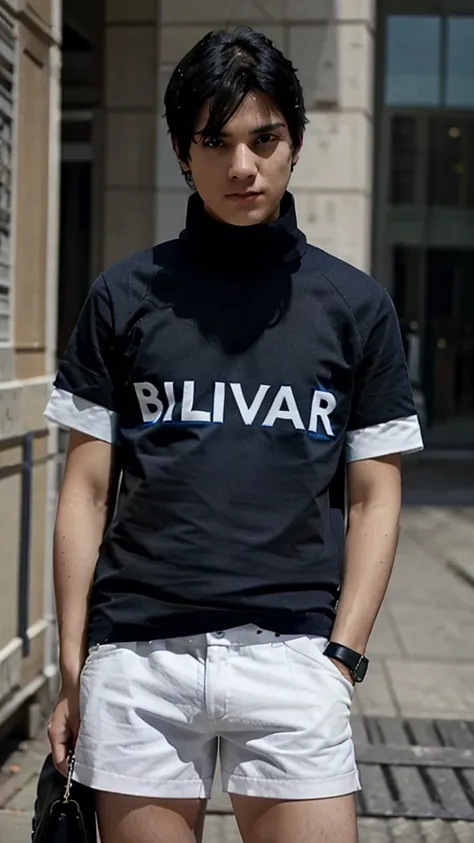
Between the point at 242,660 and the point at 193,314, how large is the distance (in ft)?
1.94

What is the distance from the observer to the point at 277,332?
1.88 m

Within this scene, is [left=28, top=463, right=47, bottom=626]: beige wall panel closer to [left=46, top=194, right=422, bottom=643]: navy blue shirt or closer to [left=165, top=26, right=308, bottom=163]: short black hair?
[left=46, top=194, right=422, bottom=643]: navy blue shirt

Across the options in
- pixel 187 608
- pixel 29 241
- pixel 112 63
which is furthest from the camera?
pixel 112 63

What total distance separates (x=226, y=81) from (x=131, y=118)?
283 inches

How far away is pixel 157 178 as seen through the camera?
27.1 feet

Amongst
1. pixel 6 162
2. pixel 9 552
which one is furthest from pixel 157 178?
pixel 9 552

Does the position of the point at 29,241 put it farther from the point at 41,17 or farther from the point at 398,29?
the point at 398,29

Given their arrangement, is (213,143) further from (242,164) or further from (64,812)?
(64,812)

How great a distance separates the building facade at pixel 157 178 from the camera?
4375mm

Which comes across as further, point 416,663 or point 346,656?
point 416,663

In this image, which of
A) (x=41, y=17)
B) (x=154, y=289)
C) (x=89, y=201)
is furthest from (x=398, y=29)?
(x=154, y=289)

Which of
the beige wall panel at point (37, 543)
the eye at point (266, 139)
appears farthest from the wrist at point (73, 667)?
the beige wall panel at point (37, 543)

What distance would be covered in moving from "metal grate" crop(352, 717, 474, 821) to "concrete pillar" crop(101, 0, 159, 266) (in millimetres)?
4910

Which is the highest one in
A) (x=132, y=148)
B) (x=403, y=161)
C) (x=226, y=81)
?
(x=403, y=161)
